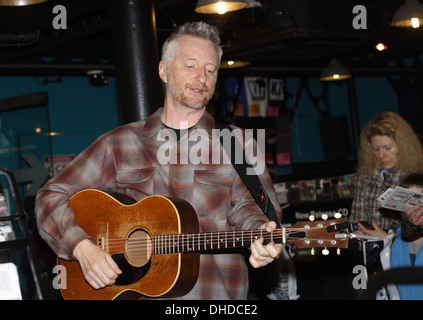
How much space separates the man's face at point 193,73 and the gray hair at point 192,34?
1.0 inches

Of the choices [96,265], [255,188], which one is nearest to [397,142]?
[255,188]

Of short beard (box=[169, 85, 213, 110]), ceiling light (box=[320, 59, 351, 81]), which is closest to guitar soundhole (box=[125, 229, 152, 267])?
short beard (box=[169, 85, 213, 110])

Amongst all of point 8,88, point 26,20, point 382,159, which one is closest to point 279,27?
point 382,159

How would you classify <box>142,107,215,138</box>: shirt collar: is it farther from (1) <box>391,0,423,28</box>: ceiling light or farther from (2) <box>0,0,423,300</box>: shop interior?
(1) <box>391,0,423,28</box>: ceiling light

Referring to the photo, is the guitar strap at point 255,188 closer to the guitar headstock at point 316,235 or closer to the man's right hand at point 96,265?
the guitar headstock at point 316,235

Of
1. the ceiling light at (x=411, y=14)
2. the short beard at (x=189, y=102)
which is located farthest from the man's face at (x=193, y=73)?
the ceiling light at (x=411, y=14)

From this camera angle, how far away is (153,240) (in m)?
2.66

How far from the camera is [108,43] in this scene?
8.83 m

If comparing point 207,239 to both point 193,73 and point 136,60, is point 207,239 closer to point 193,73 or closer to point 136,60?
point 193,73

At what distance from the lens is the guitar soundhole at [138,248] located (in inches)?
106

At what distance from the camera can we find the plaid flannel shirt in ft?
8.93

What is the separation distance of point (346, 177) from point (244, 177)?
17.7 feet

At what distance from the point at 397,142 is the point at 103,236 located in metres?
2.91

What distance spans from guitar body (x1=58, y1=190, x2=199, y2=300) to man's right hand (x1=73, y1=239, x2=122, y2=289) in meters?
0.10
